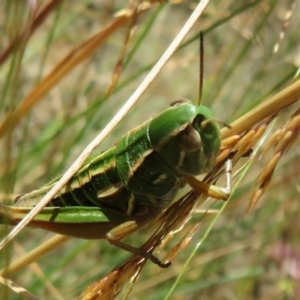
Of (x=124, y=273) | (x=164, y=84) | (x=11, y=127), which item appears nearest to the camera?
Result: (x=11, y=127)

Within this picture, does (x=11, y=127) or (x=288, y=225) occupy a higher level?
(x=11, y=127)

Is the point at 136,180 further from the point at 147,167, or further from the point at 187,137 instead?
the point at 187,137

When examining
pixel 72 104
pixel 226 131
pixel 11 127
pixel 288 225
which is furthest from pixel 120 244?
pixel 288 225

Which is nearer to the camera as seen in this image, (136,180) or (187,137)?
(187,137)

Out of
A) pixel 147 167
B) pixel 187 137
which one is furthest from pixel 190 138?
pixel 147 167

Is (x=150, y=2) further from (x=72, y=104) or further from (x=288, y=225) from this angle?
(x=288, y=225)
